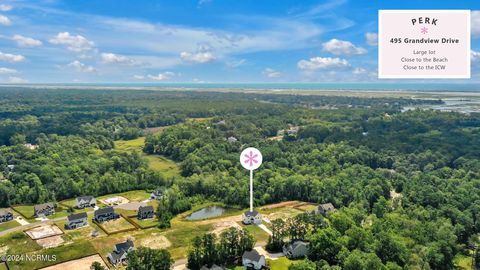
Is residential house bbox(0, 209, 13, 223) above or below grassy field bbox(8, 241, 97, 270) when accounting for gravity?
above

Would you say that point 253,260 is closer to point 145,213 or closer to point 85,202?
point 145,213

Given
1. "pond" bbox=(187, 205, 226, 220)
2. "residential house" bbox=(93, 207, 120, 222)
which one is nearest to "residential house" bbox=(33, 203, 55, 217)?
"residential house" bbox=(93, 207, 120, 222)

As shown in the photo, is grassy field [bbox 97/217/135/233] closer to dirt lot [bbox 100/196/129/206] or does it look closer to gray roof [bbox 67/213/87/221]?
gray roof [bbox 67/213/87/221]

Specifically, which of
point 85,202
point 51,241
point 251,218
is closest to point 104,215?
point 85,202

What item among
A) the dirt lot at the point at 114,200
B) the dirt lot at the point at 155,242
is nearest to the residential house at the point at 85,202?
the dirt lot at the point at 114,200

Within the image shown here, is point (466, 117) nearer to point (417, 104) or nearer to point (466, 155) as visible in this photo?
point (466, 155)

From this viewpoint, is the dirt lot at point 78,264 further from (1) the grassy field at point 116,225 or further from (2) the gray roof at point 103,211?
(2) the gray roof at point 103,211
